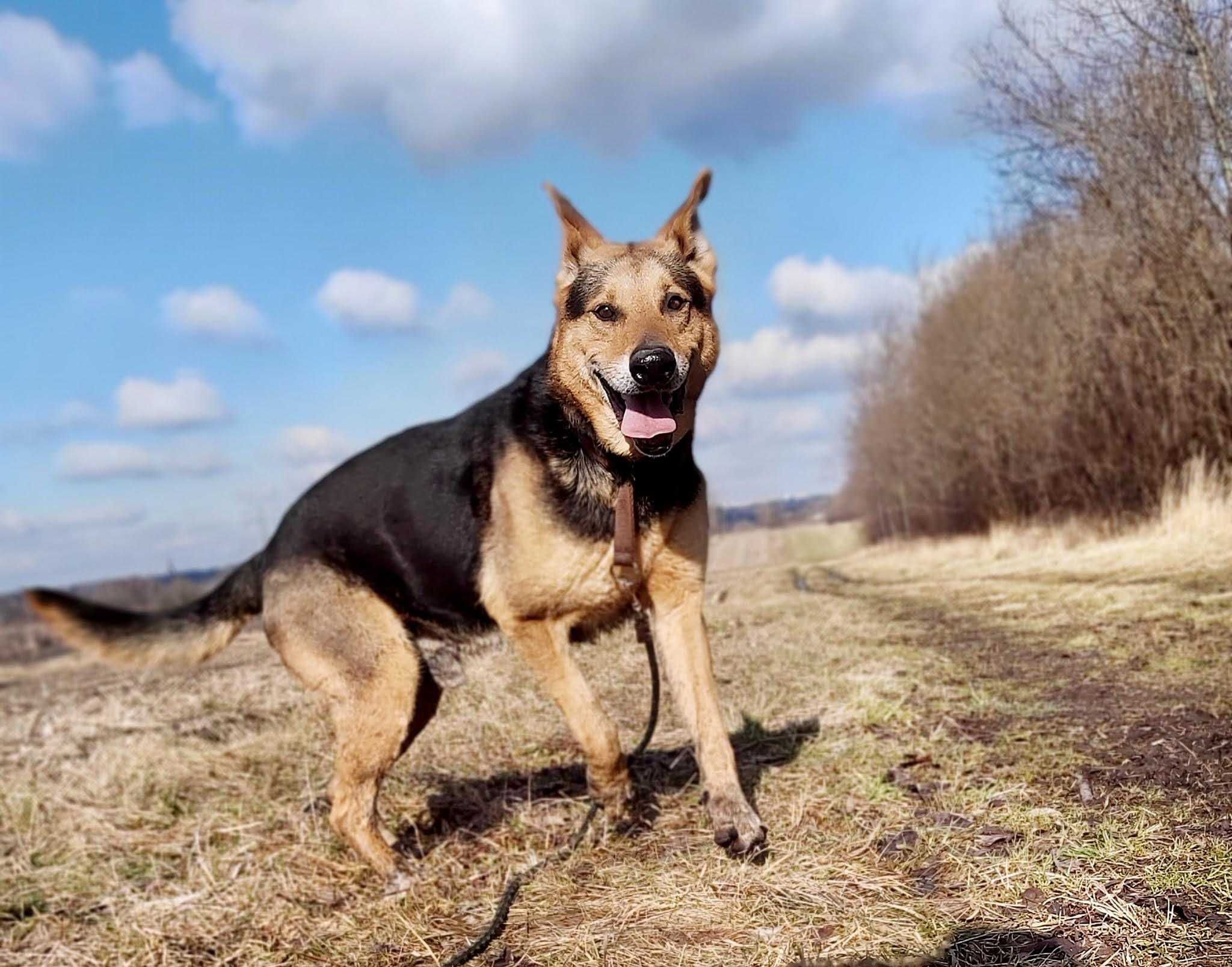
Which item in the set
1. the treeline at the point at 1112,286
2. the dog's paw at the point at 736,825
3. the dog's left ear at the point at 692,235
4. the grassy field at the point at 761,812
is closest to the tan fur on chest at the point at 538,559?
the grassy field at the point at 761,812

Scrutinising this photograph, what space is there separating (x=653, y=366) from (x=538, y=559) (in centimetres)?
108

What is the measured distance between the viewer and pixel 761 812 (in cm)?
423

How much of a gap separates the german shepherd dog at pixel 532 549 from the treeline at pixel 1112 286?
10.9 metres

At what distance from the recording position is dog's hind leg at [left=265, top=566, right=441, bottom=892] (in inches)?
176

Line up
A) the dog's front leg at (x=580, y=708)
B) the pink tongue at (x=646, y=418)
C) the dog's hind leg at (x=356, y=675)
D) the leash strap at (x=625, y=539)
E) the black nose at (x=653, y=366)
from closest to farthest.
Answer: the black nose at (x=653, y=366) < the pink tongue at (x=646, y=418) < the leash strap at (x=625, y=539) < the dog's front leg at (x=580, y=708) < the dog's hind leg at (x=356, y=675)

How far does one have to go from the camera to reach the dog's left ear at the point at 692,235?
468cm

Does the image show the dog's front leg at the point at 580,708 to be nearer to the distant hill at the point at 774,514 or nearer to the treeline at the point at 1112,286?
the treeline at the point at 1112,286

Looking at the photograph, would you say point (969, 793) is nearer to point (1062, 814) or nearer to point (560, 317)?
point (1062, 814)

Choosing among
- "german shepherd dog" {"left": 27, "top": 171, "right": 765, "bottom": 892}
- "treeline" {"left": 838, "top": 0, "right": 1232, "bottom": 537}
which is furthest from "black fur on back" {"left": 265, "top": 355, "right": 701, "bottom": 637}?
"treeline" {"left": 838, "top": 0, "right": 1232, "bottom": 537}

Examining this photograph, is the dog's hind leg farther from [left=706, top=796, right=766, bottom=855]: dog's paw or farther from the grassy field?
[left=706, top=796, right=766, bottom=855]: dog's paw

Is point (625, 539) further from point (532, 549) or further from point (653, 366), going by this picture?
point (653, 366)

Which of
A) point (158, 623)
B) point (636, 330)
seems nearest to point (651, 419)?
point (636, 330)

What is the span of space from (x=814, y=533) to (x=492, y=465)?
2422 inches

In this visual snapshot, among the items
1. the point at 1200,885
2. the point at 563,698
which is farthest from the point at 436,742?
the point at 1200,885
